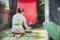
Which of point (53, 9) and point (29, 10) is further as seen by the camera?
point (29, 10)

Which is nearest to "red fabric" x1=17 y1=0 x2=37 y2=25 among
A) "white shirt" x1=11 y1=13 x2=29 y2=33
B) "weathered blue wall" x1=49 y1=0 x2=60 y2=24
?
"white shirt" x1=11 y1=13 x2=29 y2=33

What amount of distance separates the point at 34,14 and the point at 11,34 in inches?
20.4

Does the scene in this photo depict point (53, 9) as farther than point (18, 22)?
No

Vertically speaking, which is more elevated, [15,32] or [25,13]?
[25,13]

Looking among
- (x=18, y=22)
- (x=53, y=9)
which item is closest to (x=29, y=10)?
(x=18, y=22)

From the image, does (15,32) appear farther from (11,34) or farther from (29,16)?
(29,16)

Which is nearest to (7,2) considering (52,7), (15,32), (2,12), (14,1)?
(14,1)

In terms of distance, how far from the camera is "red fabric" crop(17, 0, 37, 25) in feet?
9.08

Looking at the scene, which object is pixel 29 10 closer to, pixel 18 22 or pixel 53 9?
pixel 18 22

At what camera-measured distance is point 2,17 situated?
323cm

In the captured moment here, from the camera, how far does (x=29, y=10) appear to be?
287 centimetres

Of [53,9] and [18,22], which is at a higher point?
[53,9]

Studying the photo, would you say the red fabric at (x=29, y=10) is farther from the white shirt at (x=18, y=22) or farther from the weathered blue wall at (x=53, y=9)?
the weathered blue wall at (x=53, y=9)

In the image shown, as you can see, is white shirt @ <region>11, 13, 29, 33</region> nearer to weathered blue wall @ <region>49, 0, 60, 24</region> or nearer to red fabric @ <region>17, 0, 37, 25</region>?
red fabric @ <region>17, 0, 37, 25</region>
